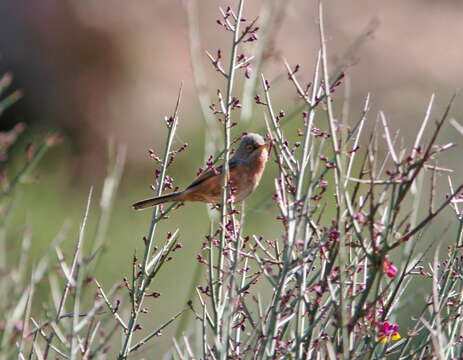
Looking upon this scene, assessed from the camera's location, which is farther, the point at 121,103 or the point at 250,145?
the point at 121,103

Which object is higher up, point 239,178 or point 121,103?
point 121,103

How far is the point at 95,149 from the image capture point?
16156mm

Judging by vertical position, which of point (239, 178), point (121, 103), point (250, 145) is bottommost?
point (239, 178)

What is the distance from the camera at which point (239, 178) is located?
5.11 metres

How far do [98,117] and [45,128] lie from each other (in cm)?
181

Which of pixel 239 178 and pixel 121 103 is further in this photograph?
pixel 121 103

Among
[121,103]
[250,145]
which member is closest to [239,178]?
[250,145]

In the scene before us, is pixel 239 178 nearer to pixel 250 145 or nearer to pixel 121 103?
pixel 250 145

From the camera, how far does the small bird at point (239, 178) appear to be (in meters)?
5.04

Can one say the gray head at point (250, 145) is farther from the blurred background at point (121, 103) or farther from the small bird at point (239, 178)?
the blurred background at point (121, 103)

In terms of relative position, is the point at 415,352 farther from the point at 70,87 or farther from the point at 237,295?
the point at 70,87

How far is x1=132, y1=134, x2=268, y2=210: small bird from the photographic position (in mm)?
5043

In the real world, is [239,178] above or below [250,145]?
below

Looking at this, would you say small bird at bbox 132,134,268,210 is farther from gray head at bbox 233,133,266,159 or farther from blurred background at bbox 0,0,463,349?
blurred background at bbox 0,0,463,349
